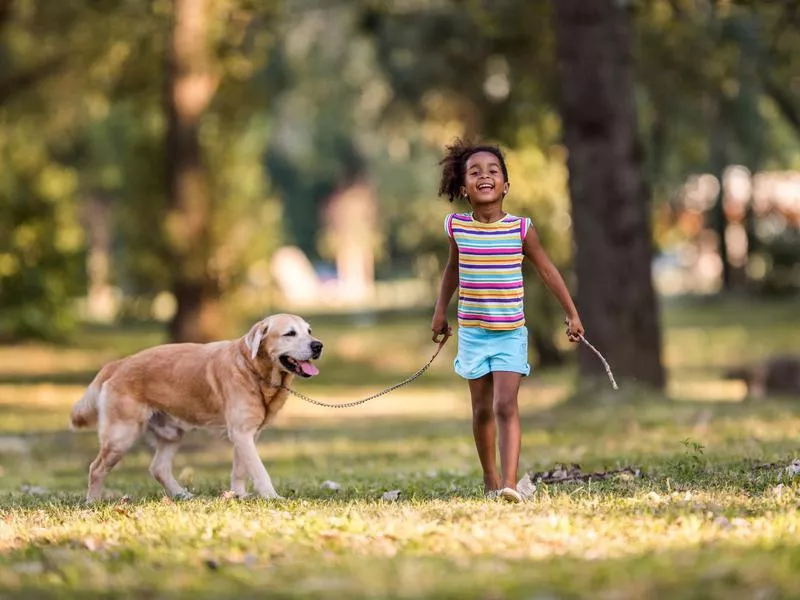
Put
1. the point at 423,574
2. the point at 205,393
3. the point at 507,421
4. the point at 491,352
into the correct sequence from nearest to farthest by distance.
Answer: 1. the point at 423,574
2. the point at 507,421
3. the point at 491,352
4. the point at 205,393

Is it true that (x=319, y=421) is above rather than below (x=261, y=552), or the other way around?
below

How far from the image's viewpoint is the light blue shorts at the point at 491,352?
8.81 meters

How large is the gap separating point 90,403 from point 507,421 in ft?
9.96

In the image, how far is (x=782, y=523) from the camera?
7141 mm

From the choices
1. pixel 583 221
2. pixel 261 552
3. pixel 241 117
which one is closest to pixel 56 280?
pixel 241 117

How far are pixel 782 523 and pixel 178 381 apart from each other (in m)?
4.31

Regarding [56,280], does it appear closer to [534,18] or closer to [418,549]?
[534,18]

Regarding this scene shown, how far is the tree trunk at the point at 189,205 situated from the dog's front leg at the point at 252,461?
1666cm

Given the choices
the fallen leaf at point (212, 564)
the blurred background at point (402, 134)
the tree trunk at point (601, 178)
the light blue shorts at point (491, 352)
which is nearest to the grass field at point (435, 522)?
the fallen leaf at point (212, 564)

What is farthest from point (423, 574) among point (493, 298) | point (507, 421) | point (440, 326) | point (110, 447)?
point (110, 447)

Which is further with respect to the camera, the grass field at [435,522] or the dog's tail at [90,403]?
the dog's tail at [90,403]

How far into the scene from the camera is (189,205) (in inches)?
1062

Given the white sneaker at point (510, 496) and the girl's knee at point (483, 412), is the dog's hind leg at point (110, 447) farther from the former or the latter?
the white sneaker at point (510, 496)

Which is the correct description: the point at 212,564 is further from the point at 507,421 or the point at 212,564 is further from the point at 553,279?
the point at 553,279
